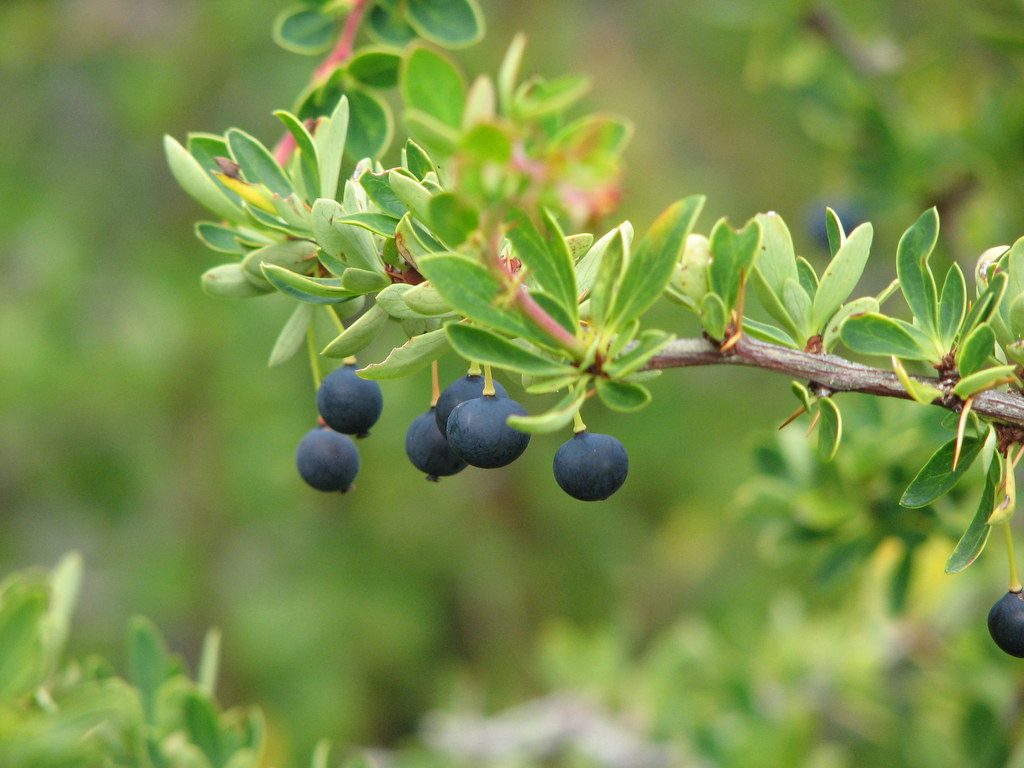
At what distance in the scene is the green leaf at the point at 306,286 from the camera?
1075 mm

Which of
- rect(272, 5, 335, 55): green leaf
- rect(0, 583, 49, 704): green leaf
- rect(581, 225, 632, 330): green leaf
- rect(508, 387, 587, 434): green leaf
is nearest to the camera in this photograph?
rect(508, 387, 587, 434): green leaf

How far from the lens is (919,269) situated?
1136 millimetres

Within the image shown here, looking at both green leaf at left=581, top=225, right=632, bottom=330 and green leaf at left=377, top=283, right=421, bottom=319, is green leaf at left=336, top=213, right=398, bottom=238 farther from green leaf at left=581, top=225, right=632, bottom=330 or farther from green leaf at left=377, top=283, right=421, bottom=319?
green leaf at left=581, top=225, right=632, bottom=330

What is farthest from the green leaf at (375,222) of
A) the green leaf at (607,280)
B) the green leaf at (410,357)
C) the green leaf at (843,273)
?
the green leaf at (843,273)

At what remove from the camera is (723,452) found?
536 centimetres

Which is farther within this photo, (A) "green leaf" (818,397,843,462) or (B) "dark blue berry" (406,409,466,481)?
(B) "dark blue berry" (406,409,466,481)

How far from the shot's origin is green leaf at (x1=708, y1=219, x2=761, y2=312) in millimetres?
1013

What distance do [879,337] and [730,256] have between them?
0.65ft

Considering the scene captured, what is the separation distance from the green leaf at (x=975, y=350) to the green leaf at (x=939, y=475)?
0.09 metres

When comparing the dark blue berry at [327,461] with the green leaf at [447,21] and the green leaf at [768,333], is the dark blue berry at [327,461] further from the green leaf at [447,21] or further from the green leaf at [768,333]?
the green leaf at [447,21]

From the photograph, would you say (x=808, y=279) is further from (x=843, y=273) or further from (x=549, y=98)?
(x=549, y=98)

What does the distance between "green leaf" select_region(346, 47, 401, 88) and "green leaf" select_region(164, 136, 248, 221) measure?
40 centimetres

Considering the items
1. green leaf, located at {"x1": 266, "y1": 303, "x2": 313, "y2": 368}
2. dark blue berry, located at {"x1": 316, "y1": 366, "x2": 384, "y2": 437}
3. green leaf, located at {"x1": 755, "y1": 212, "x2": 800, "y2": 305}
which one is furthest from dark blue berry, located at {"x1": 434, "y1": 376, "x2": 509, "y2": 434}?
green leaf, located at {"x1": 755, "y1": 212, "x2": 800, "y2": 305}

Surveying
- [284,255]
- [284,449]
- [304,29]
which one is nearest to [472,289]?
[284,255]
